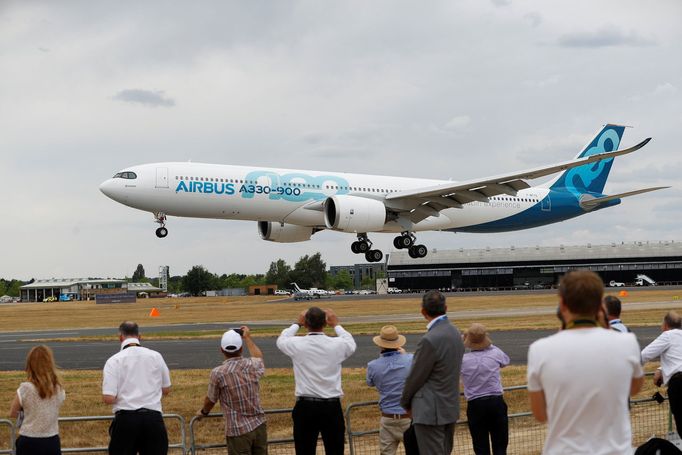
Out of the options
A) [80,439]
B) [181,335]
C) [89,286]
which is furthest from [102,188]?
[89,286]

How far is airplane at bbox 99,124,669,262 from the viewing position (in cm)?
3900

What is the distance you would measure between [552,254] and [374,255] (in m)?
85.0

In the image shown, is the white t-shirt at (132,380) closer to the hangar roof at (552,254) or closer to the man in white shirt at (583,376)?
the man in white shirt at (583,376)

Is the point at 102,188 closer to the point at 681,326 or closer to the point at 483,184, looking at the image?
the point at 483,184

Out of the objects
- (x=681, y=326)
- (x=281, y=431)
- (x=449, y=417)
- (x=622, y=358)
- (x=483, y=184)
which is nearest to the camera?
(x=622, y=358)

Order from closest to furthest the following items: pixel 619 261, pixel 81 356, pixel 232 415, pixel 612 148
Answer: pixel 232 415 → pixel 81 356 → pixel 612 148 → pixel 619 261

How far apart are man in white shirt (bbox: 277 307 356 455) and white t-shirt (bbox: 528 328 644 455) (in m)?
4.24

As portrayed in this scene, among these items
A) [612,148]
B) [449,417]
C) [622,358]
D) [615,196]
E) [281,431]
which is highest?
[612,148]

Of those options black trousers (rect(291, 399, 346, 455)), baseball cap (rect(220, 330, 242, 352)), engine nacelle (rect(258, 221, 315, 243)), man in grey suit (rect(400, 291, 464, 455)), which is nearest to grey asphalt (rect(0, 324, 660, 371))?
black trousers (rect(291, 399, 346, 455))

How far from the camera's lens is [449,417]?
8.53 m

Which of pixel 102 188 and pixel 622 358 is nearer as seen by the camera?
pixel 622 358

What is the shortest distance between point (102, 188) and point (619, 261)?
10112cm

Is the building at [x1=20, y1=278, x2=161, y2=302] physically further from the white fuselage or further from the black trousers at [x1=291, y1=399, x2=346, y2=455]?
the black trousers at [x1=291, y1=399, x2=346, y2=455]

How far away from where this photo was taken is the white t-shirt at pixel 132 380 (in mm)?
9062
